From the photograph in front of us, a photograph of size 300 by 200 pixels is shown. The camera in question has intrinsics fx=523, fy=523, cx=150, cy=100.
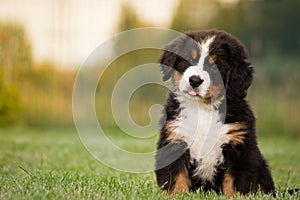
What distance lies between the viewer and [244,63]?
433cm

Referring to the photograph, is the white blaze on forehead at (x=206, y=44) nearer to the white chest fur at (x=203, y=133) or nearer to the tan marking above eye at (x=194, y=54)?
the tan marking above eye at (x=194, y=54)

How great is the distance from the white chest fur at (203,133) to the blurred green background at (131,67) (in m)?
10.2

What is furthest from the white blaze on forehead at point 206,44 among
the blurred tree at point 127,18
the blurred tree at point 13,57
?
the blurred tree at point 13,57

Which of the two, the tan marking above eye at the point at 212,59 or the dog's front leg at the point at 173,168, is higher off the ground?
the tan marking above eye at the point at 212,59

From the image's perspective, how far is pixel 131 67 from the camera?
15.3 metres

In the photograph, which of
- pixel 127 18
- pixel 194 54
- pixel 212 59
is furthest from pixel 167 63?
pixel 127 18

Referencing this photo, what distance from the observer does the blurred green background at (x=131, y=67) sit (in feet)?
49.5

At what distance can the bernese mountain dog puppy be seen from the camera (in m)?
4.04

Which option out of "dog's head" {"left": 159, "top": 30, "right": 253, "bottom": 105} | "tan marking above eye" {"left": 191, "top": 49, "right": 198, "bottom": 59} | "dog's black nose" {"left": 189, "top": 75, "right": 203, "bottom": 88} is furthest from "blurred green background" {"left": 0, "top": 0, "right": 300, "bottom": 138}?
"dog's black nose" {"left": 189, "top": 75, "right": 203, "bottom": 88}

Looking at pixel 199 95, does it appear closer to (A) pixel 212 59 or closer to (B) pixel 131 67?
(A) pixel 212 59

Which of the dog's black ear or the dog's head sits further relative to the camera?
the dog's black ear

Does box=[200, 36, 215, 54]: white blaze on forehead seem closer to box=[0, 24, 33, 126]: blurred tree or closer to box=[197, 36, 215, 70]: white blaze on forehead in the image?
box=[197, 36, 215, 70]: white blaze on forehead

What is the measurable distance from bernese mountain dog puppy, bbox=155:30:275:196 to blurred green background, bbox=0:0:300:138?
1016 centimetres

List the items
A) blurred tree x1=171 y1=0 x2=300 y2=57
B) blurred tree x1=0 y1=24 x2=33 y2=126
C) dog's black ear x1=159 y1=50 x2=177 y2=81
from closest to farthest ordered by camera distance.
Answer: dog's black ear x1=159 y1=50 x2=177 y2=81 → blurred tree x1=0 y1=24 x2=33 y2=126 → blurred tree x1=171 y1=0 x2=300 y2=57
